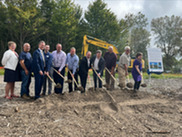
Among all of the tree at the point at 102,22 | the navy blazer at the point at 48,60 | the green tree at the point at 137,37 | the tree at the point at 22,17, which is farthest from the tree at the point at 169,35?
the navy blazer at the point at 48,60

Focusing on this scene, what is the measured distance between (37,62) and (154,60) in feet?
22.4

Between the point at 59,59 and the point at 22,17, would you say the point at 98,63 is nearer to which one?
the point at 59,59

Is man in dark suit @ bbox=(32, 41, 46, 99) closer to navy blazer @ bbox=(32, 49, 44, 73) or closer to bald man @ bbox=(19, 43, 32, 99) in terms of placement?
navy blazer @ bbox=(32, 49, 44, 73)

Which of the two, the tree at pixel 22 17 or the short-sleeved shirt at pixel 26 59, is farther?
the tree at pixel 22 17

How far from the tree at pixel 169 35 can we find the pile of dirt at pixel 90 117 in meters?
33.2

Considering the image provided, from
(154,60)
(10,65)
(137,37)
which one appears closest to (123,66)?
(154,60)

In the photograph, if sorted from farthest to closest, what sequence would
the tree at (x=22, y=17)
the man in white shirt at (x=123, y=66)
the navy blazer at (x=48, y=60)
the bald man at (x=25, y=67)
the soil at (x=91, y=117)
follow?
the tree at (x=22, y=17)
the man in white shirt at (x=123, y=66)
the navy blazer at (x=48, y=60)
the bald man at (x=25, y=67)
the soil at (x=91, y=117)

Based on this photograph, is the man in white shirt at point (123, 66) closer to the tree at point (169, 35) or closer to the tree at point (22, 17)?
the tree at point (22, 17)

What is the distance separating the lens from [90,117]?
12.8ft

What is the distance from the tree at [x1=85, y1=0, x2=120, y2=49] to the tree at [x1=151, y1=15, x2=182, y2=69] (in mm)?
14731

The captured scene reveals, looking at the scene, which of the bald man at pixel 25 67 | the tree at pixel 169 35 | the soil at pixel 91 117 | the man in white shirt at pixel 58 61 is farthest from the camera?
the tree at pixel 169 35

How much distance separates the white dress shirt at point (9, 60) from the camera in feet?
16.3

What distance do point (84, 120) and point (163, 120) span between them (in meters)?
1.89

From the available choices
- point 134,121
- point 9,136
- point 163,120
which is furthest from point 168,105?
point 9,136
